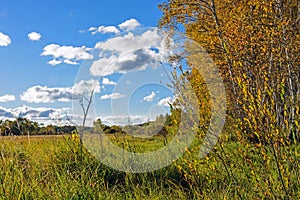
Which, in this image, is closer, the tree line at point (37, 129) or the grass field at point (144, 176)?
the grass field at point (144, 176)

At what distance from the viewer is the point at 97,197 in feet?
11.2

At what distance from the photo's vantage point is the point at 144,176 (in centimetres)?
452

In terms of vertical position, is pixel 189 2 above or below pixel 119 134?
above

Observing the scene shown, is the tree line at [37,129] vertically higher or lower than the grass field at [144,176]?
higher

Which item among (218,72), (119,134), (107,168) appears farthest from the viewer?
(218,72)

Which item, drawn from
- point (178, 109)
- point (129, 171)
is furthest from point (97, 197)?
point (178, 109)

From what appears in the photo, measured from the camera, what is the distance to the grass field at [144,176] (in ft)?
10.3

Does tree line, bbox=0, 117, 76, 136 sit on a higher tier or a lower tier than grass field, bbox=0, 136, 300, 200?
higher

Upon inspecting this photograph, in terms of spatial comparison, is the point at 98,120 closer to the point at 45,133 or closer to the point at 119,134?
the point at 119,134

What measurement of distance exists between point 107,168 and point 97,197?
1.31 m

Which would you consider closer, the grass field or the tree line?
the grass field

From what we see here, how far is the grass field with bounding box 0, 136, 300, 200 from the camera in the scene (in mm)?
3148

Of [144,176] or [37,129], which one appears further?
[37,129]

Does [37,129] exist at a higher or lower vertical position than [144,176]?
higher
